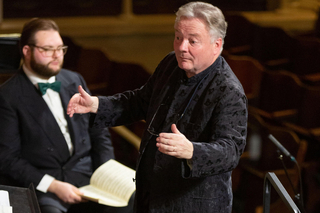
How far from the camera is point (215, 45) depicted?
1239mm

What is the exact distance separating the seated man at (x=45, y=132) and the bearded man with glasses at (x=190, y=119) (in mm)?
571

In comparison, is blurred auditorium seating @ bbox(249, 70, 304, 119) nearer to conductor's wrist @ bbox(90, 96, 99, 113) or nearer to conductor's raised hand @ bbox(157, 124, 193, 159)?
conductor's wrist @ bbox(90, 96, 99, 113)

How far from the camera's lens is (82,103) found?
55.1 inches

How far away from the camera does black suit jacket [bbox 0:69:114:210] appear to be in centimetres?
186

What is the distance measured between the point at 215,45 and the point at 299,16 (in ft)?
18.4

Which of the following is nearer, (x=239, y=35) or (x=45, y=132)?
(x=45, y=132)

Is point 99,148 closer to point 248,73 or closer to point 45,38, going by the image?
point 45,38

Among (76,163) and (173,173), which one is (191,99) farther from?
(76,163)

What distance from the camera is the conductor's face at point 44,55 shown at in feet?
6.37

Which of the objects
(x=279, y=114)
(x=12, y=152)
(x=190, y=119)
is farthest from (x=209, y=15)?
(x=279, y=114)

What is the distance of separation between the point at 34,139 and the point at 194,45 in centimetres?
105

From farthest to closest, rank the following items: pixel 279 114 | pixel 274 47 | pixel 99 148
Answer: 1. pixel 274 47
2. pixel 279 114
3. pixel 99 148

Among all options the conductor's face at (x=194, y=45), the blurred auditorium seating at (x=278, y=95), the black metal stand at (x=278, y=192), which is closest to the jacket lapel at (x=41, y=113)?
the conductor's face at (x=194, y=45)

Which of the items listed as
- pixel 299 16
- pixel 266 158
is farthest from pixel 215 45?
pixel 299 16
